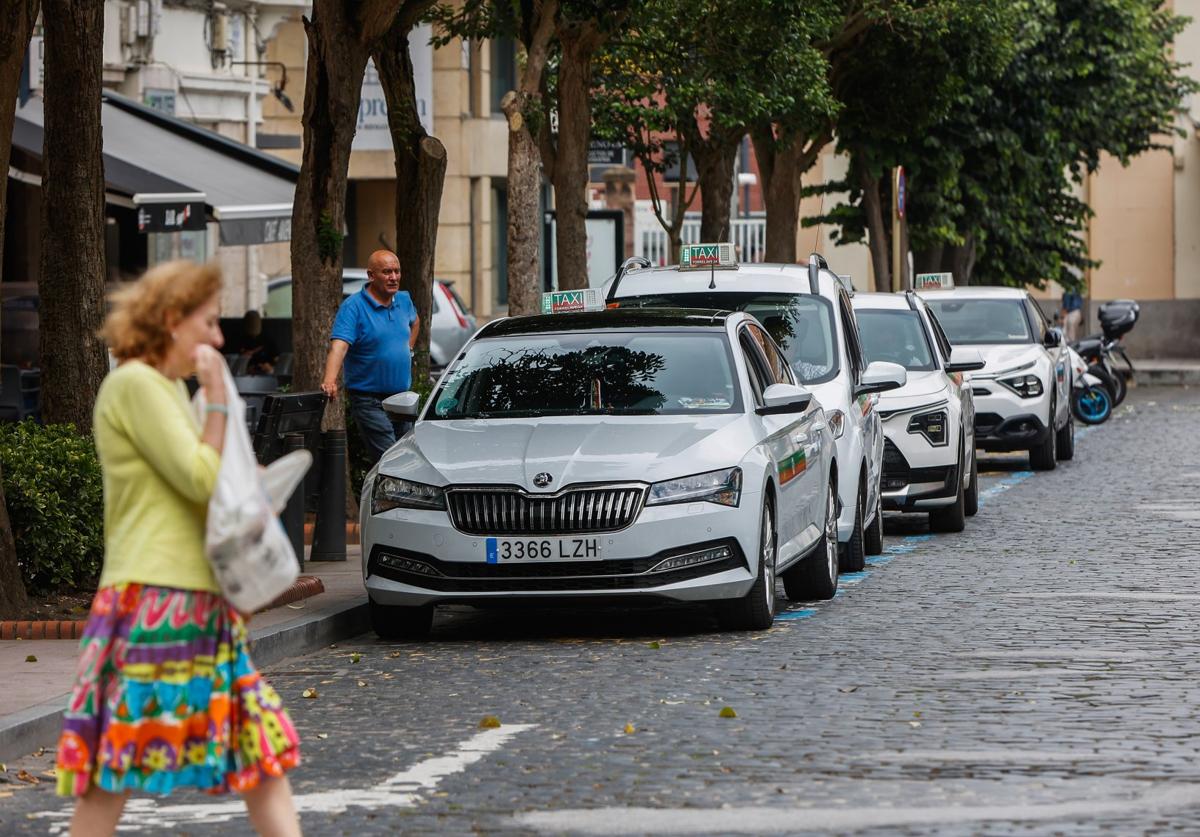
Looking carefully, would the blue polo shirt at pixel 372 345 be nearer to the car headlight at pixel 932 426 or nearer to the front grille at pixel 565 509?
the front grille at pixel 565 509

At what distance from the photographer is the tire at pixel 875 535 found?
15195mm

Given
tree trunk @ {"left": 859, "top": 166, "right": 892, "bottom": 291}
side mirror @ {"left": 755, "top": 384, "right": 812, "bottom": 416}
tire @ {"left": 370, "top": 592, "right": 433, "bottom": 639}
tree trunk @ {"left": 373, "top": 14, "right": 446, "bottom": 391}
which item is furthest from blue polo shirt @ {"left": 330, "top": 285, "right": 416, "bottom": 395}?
tree trunk @ {"left": 859, "top": 166, "right": 892, "bottom": 291}

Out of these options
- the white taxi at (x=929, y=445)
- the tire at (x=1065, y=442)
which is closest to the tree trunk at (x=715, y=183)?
the tire at (x=1065, y=442)

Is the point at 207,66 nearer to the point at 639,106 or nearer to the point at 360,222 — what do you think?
the point at 639,106

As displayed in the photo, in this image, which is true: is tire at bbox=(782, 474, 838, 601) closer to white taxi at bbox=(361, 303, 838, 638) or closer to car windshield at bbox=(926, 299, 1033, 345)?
white taxi at bbox=(361, 303, 838, 638)

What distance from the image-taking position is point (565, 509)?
1079 centimetres

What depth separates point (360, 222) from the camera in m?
46.3

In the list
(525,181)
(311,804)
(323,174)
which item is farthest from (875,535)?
(311,804)

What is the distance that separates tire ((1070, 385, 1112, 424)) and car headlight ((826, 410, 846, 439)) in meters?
17.5

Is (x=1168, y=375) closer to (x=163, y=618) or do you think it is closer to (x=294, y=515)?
(x=294, y=515)

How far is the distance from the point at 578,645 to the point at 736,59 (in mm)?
16053

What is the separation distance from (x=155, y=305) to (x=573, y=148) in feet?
49.8

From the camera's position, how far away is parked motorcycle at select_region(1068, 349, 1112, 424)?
101ft

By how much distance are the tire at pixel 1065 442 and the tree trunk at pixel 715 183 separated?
6847 mm
